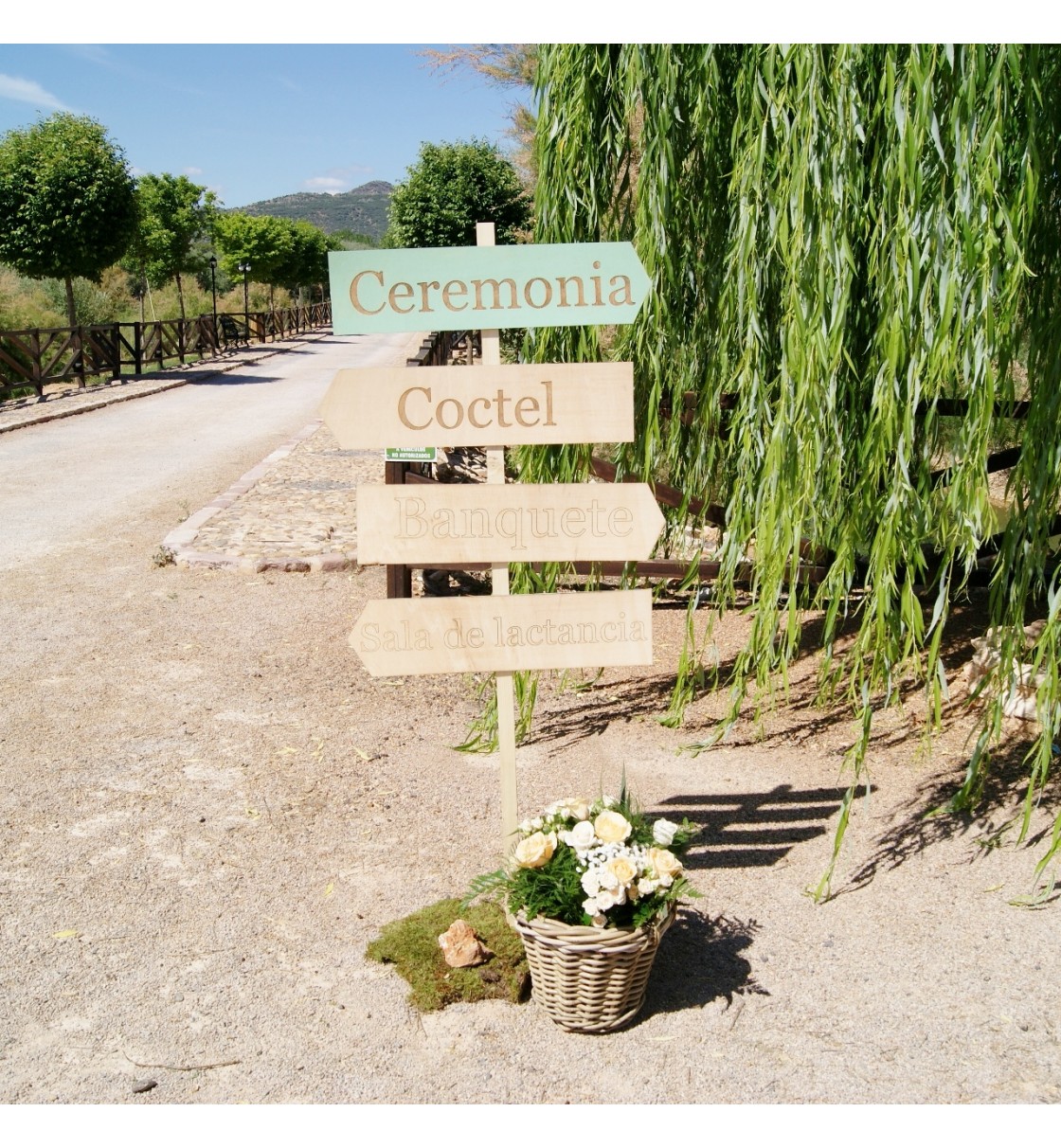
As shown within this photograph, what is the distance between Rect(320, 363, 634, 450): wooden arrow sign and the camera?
10.2 feet

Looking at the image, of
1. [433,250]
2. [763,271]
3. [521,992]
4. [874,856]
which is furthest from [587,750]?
[433,250]

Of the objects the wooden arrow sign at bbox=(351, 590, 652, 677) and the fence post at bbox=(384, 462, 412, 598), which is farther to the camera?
the fence post at bbox=(384, 462, 412, 598)

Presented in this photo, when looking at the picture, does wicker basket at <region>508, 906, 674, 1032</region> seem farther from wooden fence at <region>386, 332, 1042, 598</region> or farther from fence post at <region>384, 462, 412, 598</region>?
fence post at <region>384, 462, 412, 598</region>

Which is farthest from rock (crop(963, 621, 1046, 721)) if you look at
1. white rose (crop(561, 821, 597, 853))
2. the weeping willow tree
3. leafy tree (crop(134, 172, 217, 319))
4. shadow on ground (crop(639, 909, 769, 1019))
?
leafy tree (crop(134, 172, 217, 319))

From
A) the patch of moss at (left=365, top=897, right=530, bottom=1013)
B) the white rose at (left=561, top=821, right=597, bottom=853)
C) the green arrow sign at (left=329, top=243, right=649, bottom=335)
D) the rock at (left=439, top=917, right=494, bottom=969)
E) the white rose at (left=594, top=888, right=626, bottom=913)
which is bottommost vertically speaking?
the patch of moss at (left=365, top=897, right=530, bottom=1013)

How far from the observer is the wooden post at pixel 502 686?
10.5 feet

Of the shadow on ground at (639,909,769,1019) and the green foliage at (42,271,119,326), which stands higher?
the green foliage at (42,271,119,326)

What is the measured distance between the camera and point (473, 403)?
10.3 ft

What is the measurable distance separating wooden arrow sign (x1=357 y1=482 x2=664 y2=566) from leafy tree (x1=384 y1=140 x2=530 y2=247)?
1759cm

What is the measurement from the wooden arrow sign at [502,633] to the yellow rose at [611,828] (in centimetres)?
41

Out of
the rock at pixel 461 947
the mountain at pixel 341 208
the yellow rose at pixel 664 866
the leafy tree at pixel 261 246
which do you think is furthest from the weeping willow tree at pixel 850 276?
the mountain at pixel 341 208

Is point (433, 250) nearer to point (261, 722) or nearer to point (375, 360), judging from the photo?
point (261, 722)

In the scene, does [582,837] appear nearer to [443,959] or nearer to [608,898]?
[608,898]

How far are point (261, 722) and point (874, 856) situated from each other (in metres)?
2.72
